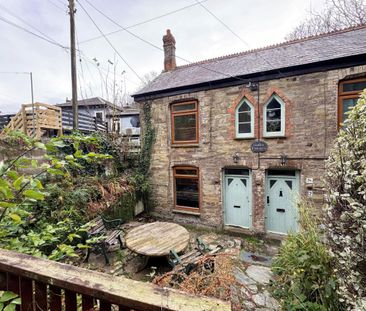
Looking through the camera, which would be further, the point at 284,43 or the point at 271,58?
the point at 284,43

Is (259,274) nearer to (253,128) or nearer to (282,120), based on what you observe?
(253,128)

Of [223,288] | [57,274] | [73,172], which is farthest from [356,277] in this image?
[73,172]

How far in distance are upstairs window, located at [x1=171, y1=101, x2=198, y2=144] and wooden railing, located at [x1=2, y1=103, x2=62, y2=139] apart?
6651 millimetres

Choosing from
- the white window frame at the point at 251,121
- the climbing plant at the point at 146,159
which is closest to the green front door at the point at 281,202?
the white window frame at the point at 251,121

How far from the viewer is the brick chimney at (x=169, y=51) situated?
32.9 ft

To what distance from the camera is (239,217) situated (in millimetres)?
7473

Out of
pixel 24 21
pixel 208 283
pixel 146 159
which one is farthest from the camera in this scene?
pixel 146 159

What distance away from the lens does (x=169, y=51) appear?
10391 millimetres

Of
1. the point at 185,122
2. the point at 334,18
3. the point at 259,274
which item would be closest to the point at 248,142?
the point at 185,122

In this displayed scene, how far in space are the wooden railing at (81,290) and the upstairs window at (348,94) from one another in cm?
692

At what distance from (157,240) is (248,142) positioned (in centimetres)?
450

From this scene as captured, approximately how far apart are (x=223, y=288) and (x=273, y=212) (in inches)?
223

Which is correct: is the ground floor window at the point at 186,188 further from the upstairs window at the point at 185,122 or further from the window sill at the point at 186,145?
the upstairs window at the point at 185,122

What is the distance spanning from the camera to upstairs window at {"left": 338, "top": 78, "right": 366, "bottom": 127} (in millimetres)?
5691
